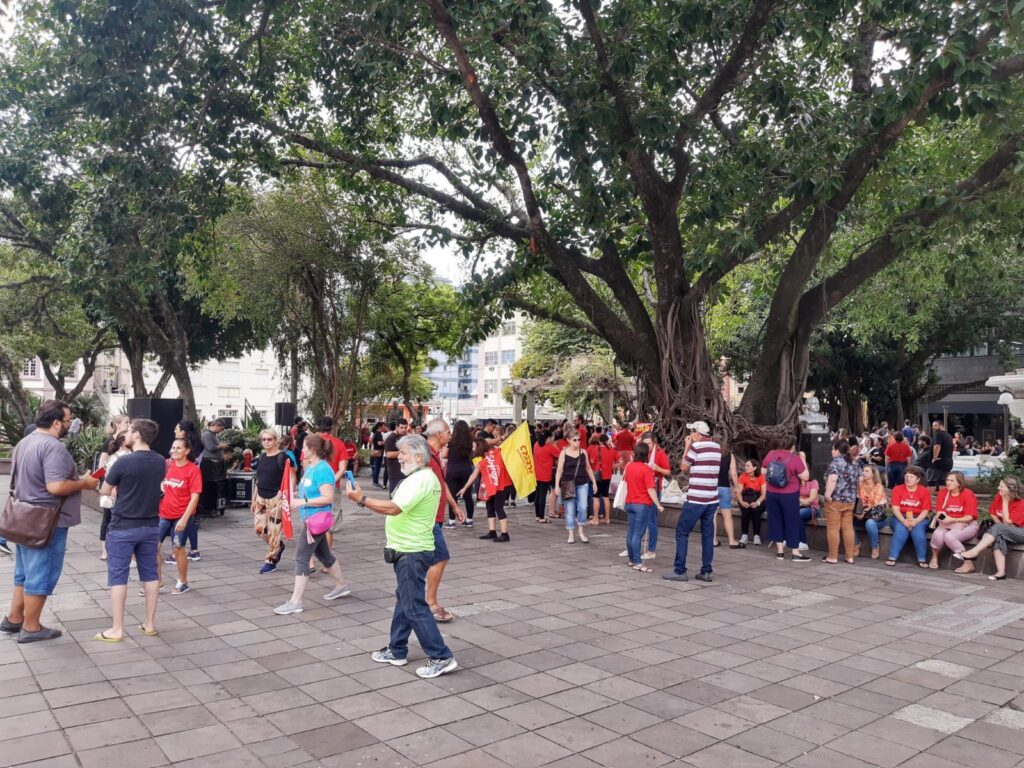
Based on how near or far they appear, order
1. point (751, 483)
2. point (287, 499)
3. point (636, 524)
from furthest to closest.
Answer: point (751, 483), point (636, 524), point (287, 499)

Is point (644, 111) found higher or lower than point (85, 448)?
higher

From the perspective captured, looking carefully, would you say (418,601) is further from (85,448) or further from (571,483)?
(85,448)

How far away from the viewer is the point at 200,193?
11844 millimetres

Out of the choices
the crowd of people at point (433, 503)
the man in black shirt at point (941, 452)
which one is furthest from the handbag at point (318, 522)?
the man in black shirt at point (941, 452)

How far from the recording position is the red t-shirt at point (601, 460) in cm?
1365

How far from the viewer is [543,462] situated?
43.6ft

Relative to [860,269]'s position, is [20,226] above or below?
above

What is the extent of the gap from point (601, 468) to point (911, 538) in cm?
507

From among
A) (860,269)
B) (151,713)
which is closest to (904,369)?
(860,269)

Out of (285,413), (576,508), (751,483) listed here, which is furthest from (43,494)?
(285,413)

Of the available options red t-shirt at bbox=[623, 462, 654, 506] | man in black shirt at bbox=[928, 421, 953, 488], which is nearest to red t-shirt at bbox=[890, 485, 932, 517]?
red t-shirt at bbox=[623, 462, 654, 506]

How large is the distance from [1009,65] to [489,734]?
9.67m

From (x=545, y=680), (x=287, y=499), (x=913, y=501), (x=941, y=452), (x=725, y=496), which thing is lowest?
(x=545, y=680)

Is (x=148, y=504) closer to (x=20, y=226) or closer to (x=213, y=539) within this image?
(x=213, y=539)
